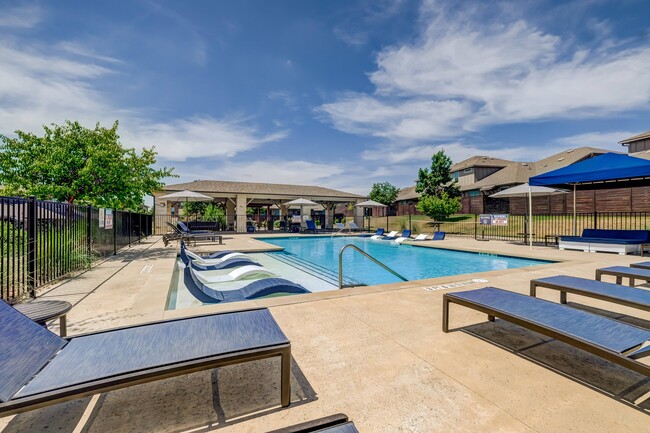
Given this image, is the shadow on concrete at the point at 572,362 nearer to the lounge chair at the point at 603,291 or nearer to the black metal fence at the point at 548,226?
the lounge chair at the point at 603,291

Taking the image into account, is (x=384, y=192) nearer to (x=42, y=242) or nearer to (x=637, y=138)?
(x=637, y=138)

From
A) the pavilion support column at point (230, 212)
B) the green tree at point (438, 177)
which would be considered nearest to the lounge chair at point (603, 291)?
the pavilion support column at point (230, 212)

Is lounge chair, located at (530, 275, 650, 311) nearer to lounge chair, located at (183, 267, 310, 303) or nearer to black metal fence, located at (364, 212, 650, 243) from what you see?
lounge chair, located at (183, 267, 310, 303)

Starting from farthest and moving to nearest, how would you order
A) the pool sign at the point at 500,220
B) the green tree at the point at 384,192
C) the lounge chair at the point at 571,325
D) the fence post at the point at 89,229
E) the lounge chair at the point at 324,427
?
the green tree at the point at 384,192 < the pool sign at the point at 500,220 < the fence post at the point at 89,229 < the lounge chair at the point at 571,325 < the lounge chair at the point at 324,427

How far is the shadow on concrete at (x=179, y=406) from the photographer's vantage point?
1724mm

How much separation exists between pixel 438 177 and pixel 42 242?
3368 cm

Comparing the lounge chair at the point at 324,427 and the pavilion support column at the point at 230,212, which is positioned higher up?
the pavilion support column at the point at 230,212

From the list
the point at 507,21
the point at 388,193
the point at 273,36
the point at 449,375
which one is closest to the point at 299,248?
the point at 273,36

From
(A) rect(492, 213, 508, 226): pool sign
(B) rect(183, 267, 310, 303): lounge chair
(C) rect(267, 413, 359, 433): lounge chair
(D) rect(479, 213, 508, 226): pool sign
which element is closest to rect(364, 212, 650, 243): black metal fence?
(D) rect(479, 213, 508, 226): pool sign

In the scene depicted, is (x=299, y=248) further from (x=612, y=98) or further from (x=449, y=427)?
(x=612, y=98)

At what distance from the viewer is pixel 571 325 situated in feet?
7.31

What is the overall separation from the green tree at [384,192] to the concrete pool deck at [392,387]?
4501cm

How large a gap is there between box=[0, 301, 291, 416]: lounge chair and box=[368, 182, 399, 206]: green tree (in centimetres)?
4658

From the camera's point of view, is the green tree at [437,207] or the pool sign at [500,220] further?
the green tree at [437,207]
